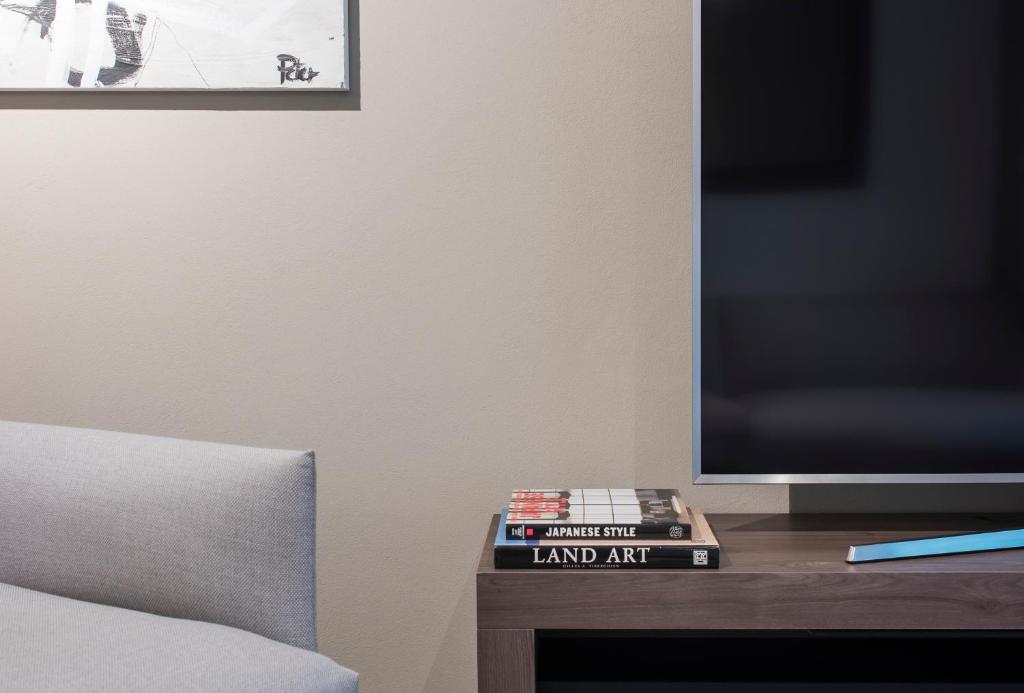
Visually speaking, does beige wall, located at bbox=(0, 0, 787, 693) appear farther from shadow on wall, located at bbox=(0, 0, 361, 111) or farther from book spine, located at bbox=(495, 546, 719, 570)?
book spine, located at bbox=(495, 546, 719, 570)

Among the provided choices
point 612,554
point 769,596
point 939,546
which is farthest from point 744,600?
point 939,546

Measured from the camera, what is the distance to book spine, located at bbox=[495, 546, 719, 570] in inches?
52.0

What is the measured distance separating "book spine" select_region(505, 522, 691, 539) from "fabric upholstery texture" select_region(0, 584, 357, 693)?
38 cm

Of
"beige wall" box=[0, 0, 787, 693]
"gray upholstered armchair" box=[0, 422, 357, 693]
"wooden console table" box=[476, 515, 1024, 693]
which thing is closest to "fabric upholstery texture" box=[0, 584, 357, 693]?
"gray upholstered armchair" box=[0, 422, 357, 693]

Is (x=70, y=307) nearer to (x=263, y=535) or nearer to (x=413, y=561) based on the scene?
(x=413, y=561)

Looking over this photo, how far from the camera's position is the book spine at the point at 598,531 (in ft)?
4.42

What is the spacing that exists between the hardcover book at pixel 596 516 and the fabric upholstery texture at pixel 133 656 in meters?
0.40

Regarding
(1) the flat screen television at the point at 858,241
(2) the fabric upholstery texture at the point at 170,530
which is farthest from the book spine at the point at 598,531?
(2) the fabric upholstery texture at the point at 170,530

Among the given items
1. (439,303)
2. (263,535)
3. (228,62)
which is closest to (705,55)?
(439,303)

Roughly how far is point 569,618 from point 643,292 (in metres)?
0.68

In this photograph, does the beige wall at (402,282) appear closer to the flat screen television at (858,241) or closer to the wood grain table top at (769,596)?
the flat screen television at (858,241)

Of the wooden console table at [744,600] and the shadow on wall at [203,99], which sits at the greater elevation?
the shadow on wall at [203,99]

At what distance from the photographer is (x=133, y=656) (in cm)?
97

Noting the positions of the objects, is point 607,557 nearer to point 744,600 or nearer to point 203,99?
point 744,600
